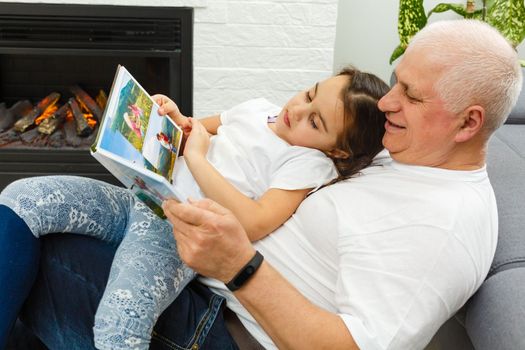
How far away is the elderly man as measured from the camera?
98cm

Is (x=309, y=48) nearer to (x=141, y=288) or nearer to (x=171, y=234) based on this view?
(x=171, y=234)

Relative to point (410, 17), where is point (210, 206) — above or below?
below

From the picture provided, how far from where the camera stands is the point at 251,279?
3.33 feet

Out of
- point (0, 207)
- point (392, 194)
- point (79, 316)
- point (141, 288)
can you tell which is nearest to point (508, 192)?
point (392, 194)

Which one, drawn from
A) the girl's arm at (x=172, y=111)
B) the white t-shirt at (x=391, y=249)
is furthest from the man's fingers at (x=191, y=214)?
the girl's arm at (x=172, y=111)

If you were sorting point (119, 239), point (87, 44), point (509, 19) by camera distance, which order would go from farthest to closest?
point (509, 19) < point (87, 44) < point (119, 239)

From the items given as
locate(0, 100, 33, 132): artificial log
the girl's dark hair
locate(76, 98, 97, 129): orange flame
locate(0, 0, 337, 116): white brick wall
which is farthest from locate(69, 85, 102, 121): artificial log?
the girl's dark hair

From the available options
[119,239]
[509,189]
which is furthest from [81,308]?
[509,189]

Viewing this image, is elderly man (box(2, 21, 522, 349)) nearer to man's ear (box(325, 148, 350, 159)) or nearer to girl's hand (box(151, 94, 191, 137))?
man's ear (box(325, 148, 350, 159))

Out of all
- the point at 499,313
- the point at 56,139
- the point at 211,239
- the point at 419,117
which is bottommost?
the point at 56,139

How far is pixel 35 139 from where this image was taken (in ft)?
8.34

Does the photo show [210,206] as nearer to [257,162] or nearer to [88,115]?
[257,162]

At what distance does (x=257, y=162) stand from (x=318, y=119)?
167mm

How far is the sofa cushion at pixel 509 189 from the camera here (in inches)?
45.1
